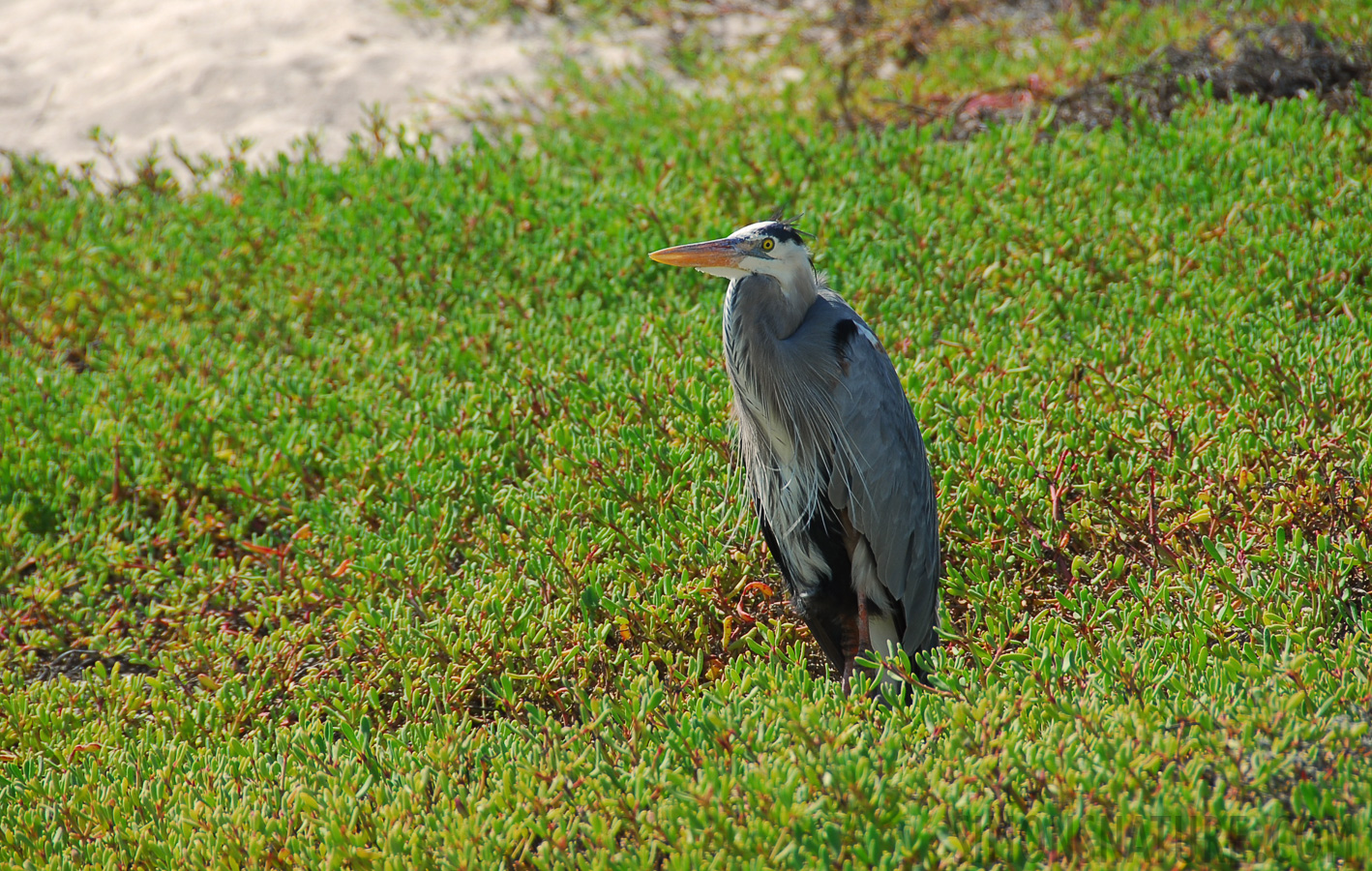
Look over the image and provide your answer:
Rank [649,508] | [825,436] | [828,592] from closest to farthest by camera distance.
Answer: [825,436] < [828,592] < [649,508]

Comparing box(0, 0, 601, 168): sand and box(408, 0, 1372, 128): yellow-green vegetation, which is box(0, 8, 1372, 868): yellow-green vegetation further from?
box(0, 0, 601, 168): sand

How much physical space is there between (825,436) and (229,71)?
21.4 feet

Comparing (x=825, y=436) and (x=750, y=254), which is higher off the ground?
(x=750, y=254)

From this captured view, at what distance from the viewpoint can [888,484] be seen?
321 cm

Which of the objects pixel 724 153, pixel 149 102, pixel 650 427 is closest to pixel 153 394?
pixel 650 427

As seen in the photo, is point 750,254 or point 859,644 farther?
point 859,644

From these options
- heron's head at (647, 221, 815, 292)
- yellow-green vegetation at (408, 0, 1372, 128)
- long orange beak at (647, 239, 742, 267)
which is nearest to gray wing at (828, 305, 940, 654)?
heron's head at (647, 221, 815, 292)

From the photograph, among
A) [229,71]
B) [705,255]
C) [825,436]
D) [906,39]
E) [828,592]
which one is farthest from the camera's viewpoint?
[229,71]

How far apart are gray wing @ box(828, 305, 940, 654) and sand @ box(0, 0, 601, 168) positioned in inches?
188

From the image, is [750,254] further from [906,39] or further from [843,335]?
[906,39]

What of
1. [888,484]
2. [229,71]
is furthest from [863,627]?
[229,71]

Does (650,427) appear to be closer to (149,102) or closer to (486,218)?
(486,218)

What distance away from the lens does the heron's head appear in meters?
3.16

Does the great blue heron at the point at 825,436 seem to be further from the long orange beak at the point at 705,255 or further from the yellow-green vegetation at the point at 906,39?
the yellow-green vegetation at the point at 906,39
